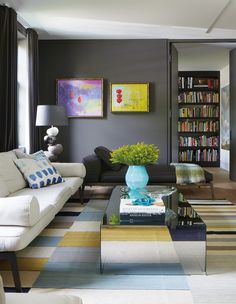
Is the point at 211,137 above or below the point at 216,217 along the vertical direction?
above

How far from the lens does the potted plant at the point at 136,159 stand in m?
3.42

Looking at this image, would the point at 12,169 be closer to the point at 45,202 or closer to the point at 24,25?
the point at 45,202

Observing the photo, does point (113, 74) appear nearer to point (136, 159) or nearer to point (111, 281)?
point (136, 159)

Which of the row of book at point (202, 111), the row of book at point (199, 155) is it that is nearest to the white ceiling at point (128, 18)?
the row of book at point (202, 111)

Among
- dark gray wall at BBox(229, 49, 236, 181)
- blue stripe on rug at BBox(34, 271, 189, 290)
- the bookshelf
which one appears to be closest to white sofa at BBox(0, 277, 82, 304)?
blue stripe on rug at BBox(34, 271, 189, 290)

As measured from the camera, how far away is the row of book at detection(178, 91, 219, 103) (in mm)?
10047

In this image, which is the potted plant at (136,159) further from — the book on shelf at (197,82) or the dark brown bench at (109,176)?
the book on shelf at (197,82)

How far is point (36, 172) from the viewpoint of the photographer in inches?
157

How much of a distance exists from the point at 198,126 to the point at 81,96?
4609 millimetres

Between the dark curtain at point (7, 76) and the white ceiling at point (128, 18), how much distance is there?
234 millimetres

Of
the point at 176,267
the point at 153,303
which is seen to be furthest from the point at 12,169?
the point at 153,303

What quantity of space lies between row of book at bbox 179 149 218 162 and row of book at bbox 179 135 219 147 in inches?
7.1

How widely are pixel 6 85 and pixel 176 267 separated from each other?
321 cm

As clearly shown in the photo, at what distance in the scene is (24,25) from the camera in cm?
575
